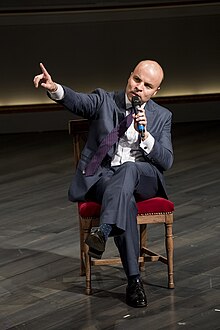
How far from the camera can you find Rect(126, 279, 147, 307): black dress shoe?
3719mm

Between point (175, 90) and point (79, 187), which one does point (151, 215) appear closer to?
point (79, 187)

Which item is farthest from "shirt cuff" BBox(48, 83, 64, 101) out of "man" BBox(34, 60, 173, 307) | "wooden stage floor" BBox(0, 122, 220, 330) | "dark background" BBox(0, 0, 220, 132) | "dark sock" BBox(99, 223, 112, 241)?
"dark background" BBox(0, 0, 220, 132)

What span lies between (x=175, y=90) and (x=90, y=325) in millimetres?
5974

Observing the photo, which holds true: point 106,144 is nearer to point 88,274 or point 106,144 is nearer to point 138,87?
point 138,87

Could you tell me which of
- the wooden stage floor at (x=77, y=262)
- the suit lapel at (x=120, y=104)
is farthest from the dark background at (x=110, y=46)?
the suit lapel at (x=120, y=104)

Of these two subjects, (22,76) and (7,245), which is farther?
(22,76)

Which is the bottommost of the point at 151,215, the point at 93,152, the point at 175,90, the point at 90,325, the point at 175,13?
the point at 90,325

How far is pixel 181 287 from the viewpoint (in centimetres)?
396

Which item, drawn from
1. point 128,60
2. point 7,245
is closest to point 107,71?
point 128,60

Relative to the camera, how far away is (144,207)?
3863mm

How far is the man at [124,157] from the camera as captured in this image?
3.69m

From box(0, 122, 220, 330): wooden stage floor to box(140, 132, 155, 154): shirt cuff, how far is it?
670 millimetres

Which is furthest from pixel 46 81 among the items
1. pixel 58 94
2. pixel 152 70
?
pixel 152 70

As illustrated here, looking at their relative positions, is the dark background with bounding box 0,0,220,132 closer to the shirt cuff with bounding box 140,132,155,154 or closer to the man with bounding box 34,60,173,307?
the man with bounding box 34,60,173,307
